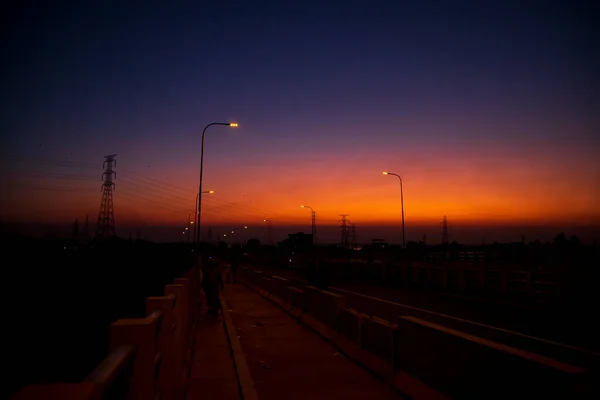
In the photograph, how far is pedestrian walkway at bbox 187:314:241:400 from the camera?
907cm

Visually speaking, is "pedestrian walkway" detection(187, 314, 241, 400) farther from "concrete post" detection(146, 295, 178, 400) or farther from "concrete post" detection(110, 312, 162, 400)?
"concrete post" detection(110, 312, 162, 400)

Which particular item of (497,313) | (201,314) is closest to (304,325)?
(201,314)

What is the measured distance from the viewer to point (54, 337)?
11984 mm

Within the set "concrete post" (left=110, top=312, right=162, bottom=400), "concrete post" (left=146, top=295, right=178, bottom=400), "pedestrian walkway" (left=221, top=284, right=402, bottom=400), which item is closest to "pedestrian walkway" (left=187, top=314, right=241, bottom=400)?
"pedestrian walkway" (left=221, top=284, right=402, bottom=400)

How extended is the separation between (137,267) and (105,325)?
17366mm

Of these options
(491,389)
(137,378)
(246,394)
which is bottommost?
(246,394)

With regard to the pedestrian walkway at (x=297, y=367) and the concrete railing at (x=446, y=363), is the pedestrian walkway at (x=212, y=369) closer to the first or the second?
the pedestrian walkway at (x=297, y=367)

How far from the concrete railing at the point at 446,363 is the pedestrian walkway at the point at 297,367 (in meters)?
0.33

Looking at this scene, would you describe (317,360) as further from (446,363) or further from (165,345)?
(165,345)

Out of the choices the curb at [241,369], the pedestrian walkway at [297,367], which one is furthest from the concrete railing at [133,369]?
the pedestrian walkway at [297,367]

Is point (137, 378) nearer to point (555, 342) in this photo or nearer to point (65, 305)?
point (65, 305)

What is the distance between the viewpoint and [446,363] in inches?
270

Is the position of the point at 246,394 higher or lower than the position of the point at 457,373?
lower

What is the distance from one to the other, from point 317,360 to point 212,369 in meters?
2.29
